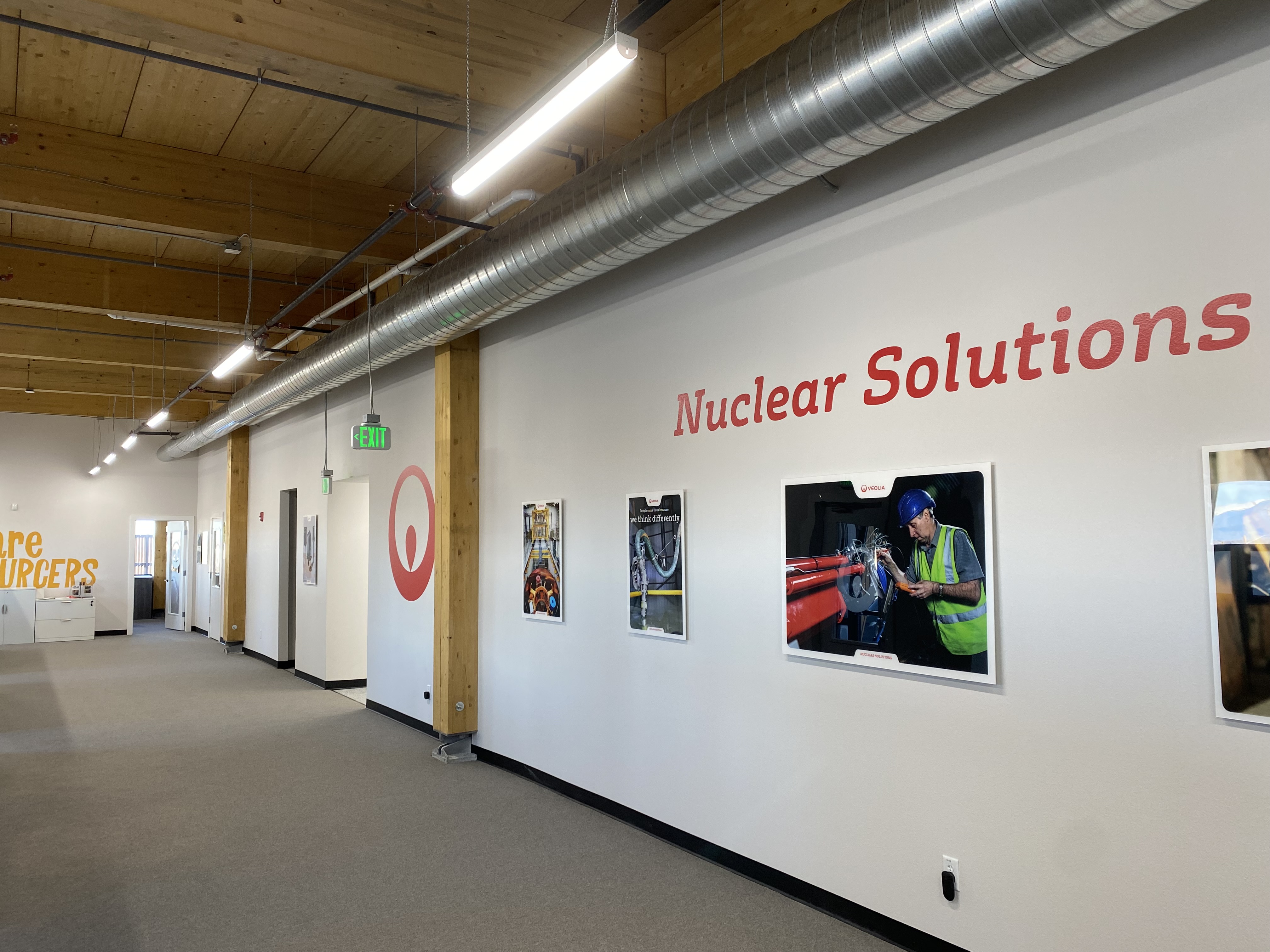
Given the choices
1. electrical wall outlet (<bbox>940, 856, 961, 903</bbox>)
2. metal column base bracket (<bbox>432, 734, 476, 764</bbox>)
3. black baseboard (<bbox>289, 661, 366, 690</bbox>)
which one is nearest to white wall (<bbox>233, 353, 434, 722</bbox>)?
black baseboard (<bbox>289, 661, 366, 690</bbox>)

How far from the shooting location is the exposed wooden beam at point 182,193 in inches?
229

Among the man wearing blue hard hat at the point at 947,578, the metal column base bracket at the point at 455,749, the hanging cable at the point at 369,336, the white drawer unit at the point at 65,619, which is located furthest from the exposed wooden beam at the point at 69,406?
the man wearing blue hard hat at the point at 947,578

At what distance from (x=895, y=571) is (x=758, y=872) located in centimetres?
178

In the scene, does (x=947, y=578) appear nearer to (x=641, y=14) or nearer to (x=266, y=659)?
(x=641, y=14)

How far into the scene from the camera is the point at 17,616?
1557cm

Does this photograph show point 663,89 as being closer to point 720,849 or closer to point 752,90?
point 752,90

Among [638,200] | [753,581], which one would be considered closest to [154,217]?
[638,200]

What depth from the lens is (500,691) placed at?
6840 millimetres

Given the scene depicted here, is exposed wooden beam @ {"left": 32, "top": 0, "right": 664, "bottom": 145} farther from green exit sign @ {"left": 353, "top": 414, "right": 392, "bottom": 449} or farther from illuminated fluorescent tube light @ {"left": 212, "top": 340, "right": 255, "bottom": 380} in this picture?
illuminated fluorescent tube light @ {"left": 212, "top": 340, "right": 255, "bottom": 380}

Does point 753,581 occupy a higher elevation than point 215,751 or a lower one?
higher

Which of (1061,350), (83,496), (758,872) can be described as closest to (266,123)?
(1061,350)

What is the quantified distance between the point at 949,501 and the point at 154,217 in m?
5.63

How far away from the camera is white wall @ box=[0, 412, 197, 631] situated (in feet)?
53.7

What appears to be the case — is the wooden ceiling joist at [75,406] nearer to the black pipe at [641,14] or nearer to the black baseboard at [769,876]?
the black baseboard at [769,876]
